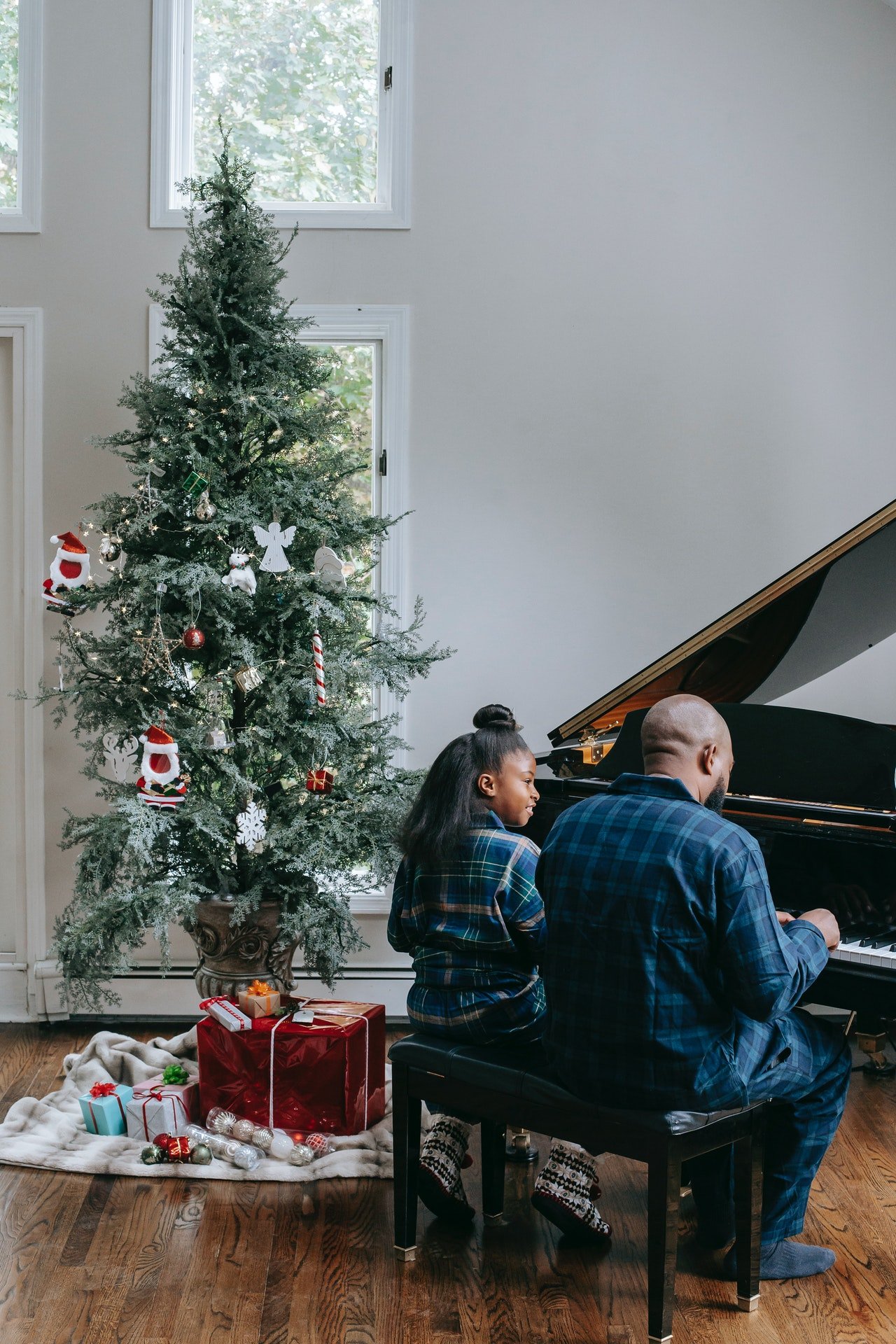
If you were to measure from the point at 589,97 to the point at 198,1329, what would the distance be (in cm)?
375

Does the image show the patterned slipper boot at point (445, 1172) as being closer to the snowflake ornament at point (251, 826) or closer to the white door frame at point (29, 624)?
the snowflake ornament at point (251, 826)

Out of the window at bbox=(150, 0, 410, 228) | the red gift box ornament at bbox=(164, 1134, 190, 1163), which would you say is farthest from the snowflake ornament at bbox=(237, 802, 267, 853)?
the window at bbox=(150, 0, 410, 228)

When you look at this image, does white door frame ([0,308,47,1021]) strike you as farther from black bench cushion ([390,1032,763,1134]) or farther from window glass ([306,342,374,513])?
black bench cushion ([390,1032,763,1134])

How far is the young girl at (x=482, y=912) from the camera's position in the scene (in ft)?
7.45

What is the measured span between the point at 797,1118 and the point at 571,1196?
50 centimetres

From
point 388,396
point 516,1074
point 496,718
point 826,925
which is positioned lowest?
point 516,1074

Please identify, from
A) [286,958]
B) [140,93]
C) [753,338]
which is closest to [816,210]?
[753,338]

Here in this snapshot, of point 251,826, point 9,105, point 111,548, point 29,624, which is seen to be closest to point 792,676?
point 251,826

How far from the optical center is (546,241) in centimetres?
393

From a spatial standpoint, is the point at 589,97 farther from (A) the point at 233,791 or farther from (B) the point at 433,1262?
(B) the point at 433,1262

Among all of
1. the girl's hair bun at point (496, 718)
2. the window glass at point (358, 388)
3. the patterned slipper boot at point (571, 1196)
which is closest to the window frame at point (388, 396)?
the window glass at point (358, 388)

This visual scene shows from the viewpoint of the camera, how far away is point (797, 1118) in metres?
2.23

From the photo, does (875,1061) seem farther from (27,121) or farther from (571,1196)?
(27,121)

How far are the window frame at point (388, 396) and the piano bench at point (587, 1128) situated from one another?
5.54 ft
